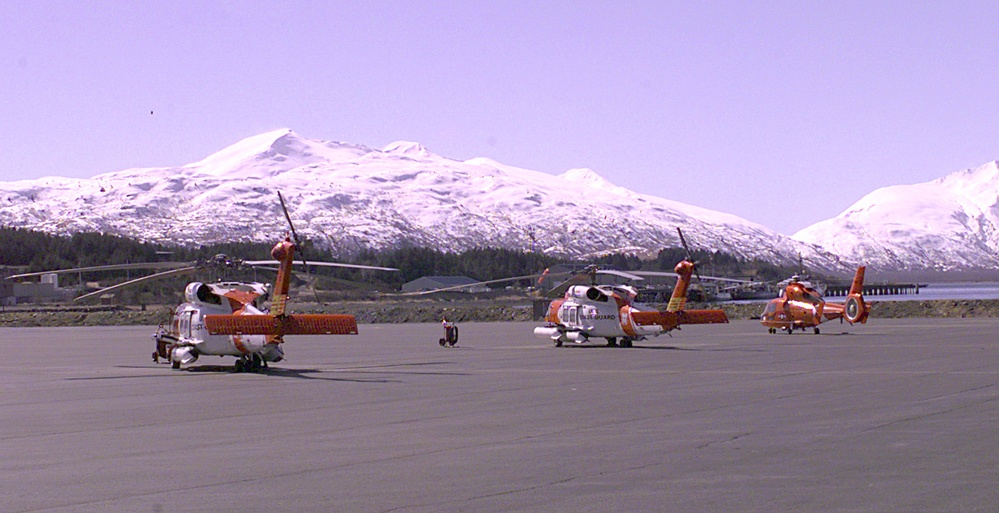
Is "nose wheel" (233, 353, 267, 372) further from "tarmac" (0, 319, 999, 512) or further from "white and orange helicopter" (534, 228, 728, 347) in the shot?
"white and orange helicopter" (534, 228, 728, 347)

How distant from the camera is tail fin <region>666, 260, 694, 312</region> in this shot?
45219 mm

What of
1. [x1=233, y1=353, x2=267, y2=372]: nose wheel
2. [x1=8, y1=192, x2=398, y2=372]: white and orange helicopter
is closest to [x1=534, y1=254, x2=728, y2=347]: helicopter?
[x1=8, y1=192, x2=398, y2=372]: white and orange helicopter

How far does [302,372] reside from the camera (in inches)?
1355

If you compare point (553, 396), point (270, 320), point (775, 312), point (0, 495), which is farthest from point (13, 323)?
point (0, 495)

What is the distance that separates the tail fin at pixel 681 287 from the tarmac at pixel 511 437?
9.01 meters

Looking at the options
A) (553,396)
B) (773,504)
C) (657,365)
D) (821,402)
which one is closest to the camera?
(773,504)

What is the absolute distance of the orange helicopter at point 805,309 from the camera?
58250 mm

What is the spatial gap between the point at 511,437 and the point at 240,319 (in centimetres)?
1690

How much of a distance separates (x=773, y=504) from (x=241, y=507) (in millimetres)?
5749

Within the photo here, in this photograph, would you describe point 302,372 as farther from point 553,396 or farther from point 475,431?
point 475,431

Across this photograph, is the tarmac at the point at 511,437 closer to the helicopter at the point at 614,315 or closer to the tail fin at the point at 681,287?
the tail fin at the point at 681,287

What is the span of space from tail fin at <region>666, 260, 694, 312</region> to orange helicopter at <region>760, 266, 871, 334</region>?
47.7 feet

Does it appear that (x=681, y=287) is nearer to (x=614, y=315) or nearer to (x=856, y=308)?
(x=614, y=315)

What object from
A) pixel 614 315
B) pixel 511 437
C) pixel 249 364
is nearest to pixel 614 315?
pixel 614 315
